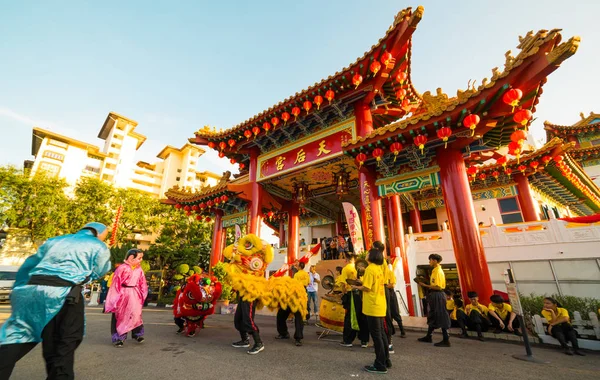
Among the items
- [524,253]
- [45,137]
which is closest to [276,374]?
[524,253]

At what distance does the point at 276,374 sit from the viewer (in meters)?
3.23

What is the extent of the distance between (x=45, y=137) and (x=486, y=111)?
153ft

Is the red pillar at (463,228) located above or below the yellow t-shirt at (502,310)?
above

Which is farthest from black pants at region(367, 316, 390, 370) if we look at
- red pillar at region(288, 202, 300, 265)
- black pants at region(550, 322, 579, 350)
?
red pillar at region(288, 202, 300, 265)

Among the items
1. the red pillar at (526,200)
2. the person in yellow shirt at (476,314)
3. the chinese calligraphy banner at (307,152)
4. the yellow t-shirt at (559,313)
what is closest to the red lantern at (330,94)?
the chinese calligraphy banner at (307,152)

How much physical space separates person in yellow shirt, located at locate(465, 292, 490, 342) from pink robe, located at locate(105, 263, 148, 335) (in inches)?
265

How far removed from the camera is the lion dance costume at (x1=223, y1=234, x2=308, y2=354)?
4555 mm

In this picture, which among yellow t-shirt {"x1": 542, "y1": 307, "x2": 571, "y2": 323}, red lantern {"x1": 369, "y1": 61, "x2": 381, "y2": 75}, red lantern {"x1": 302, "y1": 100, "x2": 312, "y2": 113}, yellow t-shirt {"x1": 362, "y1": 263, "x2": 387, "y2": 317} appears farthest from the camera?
red lantern {"x1": 302, "y1": 100, "x2": 312, "y2": 113}

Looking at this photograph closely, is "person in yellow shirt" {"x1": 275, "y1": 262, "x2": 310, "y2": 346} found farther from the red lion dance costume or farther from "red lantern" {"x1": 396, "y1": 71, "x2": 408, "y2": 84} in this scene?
"red lantern" {"x1": 396, "y1": 71, "x2": 408, "y2": 84}

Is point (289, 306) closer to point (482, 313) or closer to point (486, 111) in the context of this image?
point (482, 313)

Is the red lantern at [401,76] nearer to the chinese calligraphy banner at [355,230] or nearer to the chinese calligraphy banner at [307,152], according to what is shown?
the chinese calligraphy banner at [307,152]

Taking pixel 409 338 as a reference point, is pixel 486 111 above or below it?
above

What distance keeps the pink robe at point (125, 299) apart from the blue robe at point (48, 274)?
2297 millimetres

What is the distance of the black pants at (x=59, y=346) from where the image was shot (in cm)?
232
